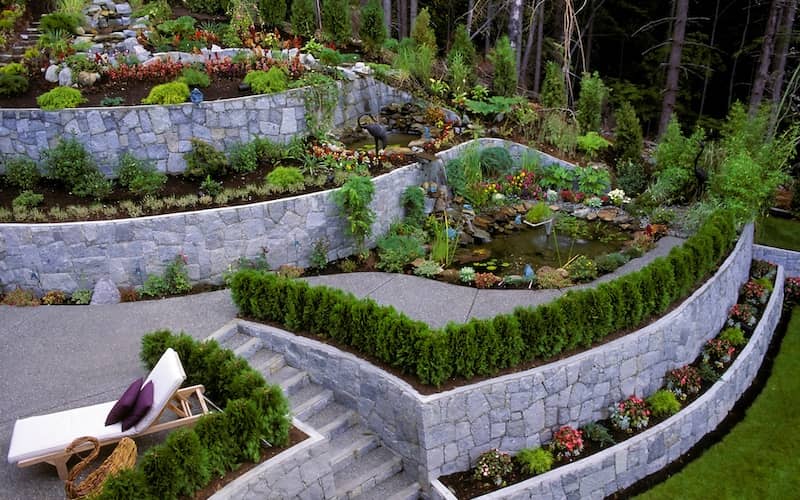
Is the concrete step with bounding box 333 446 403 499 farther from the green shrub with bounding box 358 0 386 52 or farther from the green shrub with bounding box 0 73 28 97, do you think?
the green shrub with bounding box 358 0 386 52

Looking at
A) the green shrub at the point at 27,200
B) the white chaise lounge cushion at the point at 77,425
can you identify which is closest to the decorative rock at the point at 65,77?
the green shrub at the point at 27,200

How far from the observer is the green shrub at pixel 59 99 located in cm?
904

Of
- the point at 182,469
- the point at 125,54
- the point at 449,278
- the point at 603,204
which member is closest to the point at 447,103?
the point at 603,204

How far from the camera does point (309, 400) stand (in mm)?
6734

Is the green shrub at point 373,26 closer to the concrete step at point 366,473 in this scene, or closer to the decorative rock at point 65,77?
the decorative rock at point 65,77

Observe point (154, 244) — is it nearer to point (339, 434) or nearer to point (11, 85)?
point (339, 434)

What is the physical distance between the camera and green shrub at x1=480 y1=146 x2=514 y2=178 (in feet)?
36.2

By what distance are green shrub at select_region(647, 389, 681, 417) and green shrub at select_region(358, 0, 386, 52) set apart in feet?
31.5

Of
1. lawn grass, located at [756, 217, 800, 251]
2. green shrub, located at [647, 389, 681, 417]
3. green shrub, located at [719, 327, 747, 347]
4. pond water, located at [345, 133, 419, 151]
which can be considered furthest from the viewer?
pond water, located at [345, 133, 419, 151]

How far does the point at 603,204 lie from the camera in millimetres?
10734

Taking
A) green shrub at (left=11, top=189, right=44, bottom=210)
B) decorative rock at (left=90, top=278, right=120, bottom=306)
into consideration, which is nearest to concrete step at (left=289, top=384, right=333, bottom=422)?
decorative rock at (left=90, top=278, right=120, bottom=306)

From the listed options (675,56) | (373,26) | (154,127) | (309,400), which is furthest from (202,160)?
(675,56)

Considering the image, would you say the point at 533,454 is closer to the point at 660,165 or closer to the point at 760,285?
the point at 760,285

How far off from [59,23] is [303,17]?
471 cm
